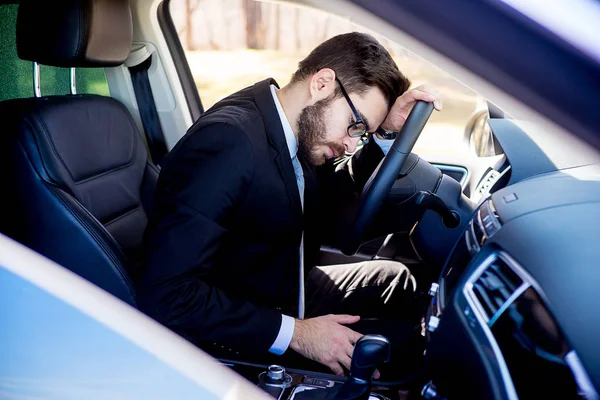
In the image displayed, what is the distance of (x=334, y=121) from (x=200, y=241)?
17.8 inches

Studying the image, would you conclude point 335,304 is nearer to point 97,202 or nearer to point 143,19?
point 97,202

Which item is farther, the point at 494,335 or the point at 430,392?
the point at 430,392

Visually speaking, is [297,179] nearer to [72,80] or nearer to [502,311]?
[502,311]

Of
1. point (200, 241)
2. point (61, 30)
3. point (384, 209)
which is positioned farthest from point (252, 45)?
point (200, 241)

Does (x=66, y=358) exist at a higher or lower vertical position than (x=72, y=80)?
higher

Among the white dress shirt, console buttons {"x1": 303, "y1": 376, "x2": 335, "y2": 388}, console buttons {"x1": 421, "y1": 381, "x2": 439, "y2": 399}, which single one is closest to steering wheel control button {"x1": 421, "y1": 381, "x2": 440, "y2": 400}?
console buttons {"x1": 421, "y1": 381, "x2": 439, "y2": 399}

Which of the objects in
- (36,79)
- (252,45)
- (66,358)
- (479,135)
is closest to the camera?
(66,358)

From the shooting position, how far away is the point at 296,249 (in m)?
1.51

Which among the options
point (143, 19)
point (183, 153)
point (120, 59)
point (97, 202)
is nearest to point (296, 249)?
point (183, 153)

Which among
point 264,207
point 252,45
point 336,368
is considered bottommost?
point 336,368

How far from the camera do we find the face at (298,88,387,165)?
1425mm

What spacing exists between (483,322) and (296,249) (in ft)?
2.09

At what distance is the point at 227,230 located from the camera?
4.10 feet

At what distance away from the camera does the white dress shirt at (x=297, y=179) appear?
4.34 ft
